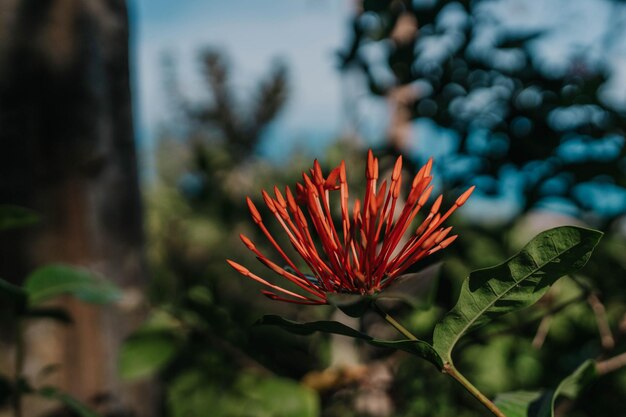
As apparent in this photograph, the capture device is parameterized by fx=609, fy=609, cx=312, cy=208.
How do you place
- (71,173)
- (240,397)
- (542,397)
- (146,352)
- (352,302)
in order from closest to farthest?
1. (352,302)
2. (542,397)
3. (146,352)
4. (71,173)
5. (240,397)

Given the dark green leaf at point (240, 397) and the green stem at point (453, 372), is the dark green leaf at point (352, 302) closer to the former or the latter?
the green stem at point (453, 372)

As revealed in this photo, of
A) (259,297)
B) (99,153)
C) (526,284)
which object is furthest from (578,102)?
(259,297)

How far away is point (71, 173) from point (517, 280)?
1.26m

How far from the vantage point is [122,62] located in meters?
1.67

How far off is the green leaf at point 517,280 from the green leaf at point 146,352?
0.79 m

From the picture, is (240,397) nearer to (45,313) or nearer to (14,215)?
(45,313)

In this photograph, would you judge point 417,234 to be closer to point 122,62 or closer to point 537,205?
point 537,205

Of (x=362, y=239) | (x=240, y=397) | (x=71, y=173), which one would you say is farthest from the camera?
(x=240, y=397)

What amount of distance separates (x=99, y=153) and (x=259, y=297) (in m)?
1.05

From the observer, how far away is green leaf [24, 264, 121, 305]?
1.03 m

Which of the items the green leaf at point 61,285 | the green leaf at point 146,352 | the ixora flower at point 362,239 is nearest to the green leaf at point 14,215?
the green leaf at point 61,285

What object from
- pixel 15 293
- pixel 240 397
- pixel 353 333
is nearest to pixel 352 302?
pixel 353 333

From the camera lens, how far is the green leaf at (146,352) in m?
1.21

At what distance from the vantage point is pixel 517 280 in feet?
1.83
